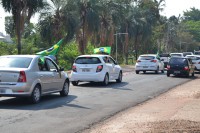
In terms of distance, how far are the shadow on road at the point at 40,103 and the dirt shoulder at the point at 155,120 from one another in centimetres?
208

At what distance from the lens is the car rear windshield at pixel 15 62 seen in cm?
1311

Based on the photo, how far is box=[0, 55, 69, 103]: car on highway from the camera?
Answer: 41.4ft

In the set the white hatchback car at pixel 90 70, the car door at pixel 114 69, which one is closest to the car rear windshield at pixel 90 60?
the white hatchback car at pixel 90 70

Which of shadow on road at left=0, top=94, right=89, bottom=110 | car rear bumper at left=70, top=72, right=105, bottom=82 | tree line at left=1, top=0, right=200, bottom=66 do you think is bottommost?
shadow on road at left=0, top=94, right=89, bottom=110

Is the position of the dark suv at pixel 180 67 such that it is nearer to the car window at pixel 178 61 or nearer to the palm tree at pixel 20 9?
the car window at pixel 178 61

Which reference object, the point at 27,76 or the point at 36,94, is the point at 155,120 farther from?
the point at 36,94

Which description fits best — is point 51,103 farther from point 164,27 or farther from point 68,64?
point 164,27

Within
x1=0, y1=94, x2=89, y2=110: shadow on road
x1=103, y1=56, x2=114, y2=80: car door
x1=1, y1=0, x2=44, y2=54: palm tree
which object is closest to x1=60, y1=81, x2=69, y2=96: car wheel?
x1=0, y1=94, x2=89, y2=110: shadow on road

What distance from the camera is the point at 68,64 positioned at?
47906 mm

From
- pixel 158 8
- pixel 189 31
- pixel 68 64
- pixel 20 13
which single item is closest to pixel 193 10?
pixel 189 31

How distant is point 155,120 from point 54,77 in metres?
5.14

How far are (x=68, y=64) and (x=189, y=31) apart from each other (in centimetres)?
9881

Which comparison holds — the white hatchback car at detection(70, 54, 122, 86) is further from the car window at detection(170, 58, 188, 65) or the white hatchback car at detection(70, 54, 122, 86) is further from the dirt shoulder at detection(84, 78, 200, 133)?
the car window at detection(170, 58, 188, 65)

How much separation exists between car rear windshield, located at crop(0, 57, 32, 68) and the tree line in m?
16.6
